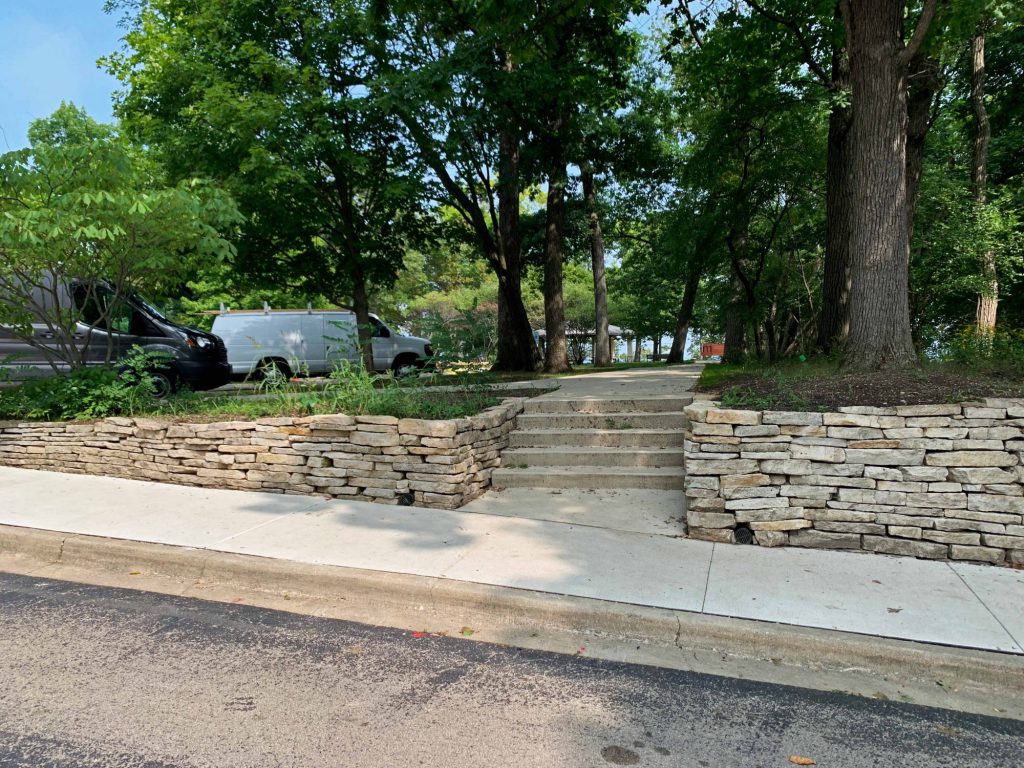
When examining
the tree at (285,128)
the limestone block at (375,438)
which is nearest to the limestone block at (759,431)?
the limestone block at (375,438)

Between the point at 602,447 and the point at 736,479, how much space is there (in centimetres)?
196

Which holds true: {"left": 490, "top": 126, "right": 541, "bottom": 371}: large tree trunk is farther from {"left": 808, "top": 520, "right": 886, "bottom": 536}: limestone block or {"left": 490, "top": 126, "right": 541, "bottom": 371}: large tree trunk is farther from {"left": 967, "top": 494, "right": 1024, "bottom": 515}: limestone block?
{"left": 967, "top": 494, "right": 1024, "bottom": 515}: limestone block

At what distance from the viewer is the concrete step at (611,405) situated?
22.5 ft

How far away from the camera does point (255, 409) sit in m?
6.68

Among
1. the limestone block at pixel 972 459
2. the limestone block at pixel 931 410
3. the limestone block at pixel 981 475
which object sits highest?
the limestone block at pixel 931 410

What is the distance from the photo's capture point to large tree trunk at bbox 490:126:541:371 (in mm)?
13406

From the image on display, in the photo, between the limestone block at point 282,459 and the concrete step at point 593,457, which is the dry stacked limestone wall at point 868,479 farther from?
the limestone block at point 282,459

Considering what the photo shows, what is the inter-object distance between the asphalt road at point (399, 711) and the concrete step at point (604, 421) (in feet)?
12.2

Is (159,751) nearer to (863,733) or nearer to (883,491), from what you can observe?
(863,733)

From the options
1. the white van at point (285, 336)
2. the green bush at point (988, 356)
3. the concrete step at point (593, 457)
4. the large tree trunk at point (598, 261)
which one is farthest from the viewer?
the large tree trunk at point (598, 261)

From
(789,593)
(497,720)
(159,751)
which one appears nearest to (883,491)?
(789,593)

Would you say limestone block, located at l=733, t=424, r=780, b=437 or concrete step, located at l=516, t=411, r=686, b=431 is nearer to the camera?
limestone block, located at l=733, t=424, r=780, b=437

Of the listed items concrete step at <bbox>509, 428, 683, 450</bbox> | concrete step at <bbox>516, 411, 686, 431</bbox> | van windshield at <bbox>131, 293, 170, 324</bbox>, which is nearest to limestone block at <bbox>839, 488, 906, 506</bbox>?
concrete step at <bbox>509, 428, 683, 450</bbox>

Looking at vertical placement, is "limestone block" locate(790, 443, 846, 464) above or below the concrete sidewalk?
above
